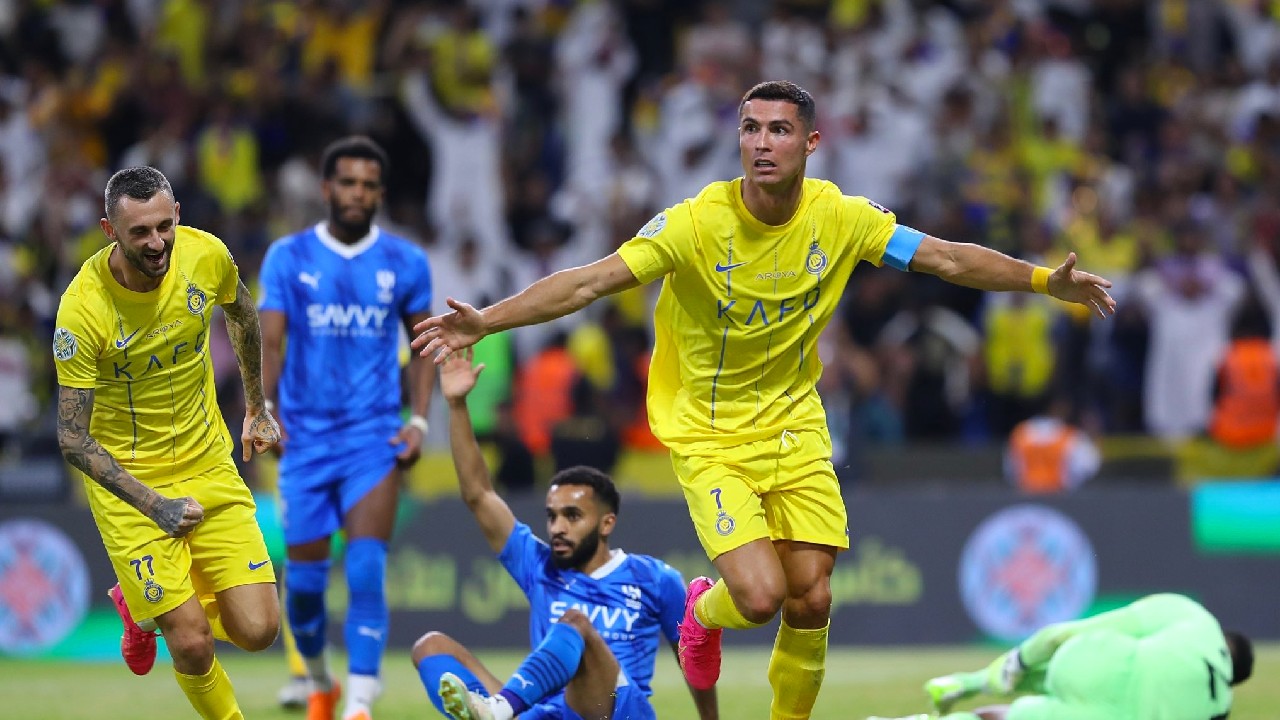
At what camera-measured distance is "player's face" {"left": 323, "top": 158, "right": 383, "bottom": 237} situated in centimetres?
983

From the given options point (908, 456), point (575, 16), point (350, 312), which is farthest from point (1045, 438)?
point (350, 312)

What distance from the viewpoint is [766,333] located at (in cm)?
803

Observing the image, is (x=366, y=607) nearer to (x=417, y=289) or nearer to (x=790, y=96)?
(x=417, y=289)

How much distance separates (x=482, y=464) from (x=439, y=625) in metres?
6.10

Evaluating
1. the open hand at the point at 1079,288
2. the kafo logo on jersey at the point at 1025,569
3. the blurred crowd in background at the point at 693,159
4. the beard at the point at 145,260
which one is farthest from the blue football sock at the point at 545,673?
the blurred crowd in background at the point at 693,159

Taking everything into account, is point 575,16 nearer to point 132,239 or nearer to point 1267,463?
point 1267,463

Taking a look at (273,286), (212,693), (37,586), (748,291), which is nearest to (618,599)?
(748,291)

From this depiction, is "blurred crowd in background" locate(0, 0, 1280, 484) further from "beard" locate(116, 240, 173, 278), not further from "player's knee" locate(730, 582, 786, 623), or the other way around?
"beard" locate(116, 240, 173, 278)

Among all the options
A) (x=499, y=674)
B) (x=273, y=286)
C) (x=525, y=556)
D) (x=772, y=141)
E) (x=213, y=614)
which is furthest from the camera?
(x=499, y=674)

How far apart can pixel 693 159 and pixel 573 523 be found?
10.2m

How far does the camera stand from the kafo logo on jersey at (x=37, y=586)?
1471cm

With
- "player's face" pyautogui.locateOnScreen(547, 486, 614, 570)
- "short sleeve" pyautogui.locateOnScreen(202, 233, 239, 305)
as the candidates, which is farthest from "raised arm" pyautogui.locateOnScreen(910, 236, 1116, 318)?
"short sleeve" pyautogui.locateOnScreen(202, 233, 239, 305)

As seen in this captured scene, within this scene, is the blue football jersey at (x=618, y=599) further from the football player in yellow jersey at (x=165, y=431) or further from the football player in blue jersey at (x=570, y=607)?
the football player in yellow jersey at (x=165, y=431)

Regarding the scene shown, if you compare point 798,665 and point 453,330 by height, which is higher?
point 453,330
